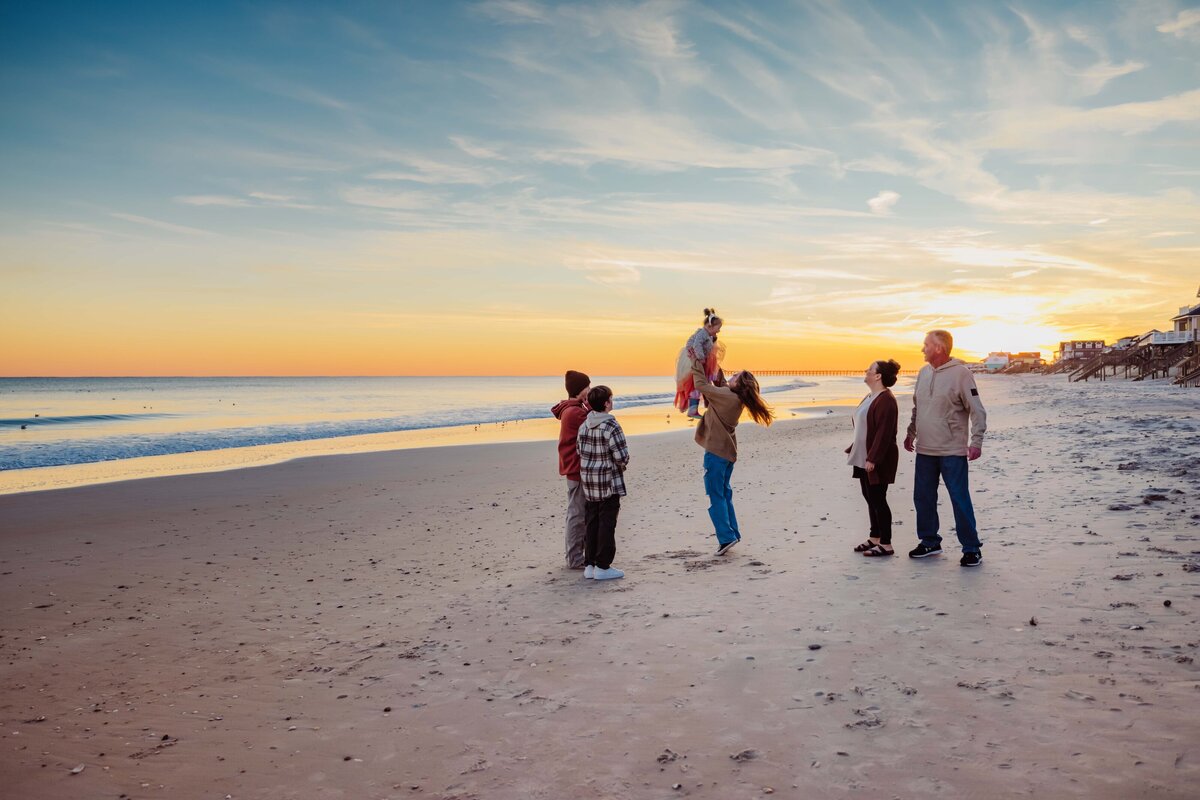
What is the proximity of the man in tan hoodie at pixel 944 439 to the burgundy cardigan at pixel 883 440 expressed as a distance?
223 millimetres

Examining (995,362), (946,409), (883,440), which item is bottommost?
(883,440)

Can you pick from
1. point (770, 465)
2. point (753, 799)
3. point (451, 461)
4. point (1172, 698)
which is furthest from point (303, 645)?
point (451, 461)

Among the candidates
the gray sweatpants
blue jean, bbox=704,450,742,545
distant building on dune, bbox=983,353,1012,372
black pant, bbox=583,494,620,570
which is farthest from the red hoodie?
distant building on dune, bbox=983,353,1012,372

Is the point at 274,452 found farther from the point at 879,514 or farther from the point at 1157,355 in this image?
the point at 1157,355

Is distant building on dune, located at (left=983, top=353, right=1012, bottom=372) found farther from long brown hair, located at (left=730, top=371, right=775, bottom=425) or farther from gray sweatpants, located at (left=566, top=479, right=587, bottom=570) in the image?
gray sweatpants, located at (left=566, top=479, right=587, bottom=570)

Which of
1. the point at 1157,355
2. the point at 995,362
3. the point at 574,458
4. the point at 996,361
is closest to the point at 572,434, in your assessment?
the point at 574,458

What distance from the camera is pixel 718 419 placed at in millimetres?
8172

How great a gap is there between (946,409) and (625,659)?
4.34m

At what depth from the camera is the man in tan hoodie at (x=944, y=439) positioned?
704cm

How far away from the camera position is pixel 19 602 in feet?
24.6

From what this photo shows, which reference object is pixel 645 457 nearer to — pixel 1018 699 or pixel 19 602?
pixel 19 602

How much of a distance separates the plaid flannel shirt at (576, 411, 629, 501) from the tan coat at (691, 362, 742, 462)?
1.11 meters

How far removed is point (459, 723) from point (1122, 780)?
11.8 feet

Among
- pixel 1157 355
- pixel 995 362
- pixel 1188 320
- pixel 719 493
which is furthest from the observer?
pixel 995 362
